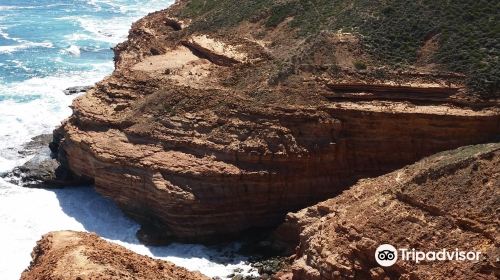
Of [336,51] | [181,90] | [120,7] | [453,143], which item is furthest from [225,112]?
[120,7]

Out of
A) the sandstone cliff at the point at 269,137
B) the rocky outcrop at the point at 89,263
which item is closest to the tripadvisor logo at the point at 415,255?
the rocky outcrop at the point at 89,263

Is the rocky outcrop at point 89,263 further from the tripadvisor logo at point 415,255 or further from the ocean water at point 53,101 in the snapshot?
the ocean water at point 53,101

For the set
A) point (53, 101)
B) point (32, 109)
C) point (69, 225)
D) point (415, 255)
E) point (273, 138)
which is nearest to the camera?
point (415, 255)

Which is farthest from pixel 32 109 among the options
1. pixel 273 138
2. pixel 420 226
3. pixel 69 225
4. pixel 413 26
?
pixel 420 226

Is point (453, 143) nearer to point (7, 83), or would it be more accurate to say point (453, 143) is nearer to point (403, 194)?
point (403, 194)

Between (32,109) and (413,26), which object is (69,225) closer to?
(32,109)

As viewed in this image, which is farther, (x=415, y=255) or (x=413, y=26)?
(x=413, y=26)
